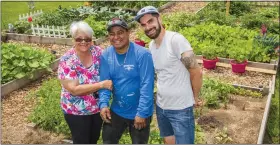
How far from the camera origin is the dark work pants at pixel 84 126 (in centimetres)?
358

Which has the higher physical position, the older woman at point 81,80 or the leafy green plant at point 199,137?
the older woman at point 81,80

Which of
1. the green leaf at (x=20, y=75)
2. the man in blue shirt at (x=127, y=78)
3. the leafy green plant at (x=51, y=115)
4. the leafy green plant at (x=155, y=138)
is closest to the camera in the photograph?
the man in blue shirt at (x=127, y=78)

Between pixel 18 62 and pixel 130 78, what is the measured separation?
210 inches

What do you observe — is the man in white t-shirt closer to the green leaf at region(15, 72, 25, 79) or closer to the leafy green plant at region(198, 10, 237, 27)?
the green leaf at region(15, 72, 25, 79)

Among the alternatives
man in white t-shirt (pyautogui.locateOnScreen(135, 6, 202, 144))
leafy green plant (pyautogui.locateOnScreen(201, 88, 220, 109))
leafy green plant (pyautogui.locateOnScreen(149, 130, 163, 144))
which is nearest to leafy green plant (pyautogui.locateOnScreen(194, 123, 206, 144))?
leafy green plant (pyautogui.locateOnScreen(149, 130, 163, 144))

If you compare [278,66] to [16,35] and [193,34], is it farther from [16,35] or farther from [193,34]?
[16,35]

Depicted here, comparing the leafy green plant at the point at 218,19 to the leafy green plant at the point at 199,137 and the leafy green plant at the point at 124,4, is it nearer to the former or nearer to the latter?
the leafy green plant at the point at 124,4

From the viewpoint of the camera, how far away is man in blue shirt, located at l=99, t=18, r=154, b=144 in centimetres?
325

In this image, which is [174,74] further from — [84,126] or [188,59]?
[84,126]

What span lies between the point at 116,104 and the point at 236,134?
10.2 feet

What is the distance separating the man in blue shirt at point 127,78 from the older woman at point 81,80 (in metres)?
0.12

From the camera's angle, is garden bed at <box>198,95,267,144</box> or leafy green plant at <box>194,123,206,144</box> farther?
garden bed at <box>198,95,267,144</box>

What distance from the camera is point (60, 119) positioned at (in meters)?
5.79

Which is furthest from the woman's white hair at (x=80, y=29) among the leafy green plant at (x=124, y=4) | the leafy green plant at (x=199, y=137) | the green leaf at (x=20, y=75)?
the leafy green plant at (x=124, y=4)
